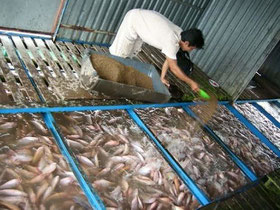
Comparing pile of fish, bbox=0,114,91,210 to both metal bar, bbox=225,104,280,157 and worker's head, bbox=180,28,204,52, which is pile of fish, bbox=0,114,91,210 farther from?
metal bar, bbox=225,104,280,157

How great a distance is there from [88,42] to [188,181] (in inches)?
151

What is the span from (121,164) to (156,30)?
2234 millimetres

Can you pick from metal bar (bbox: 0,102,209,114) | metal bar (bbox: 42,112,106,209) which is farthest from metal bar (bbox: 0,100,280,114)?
metal bar (bbox: 42,112,106,209)

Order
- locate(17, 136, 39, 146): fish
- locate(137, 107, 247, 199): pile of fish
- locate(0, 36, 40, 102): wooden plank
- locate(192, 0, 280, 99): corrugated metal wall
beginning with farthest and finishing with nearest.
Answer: locate(192, 0, 280, 99): corrugated metal wall < locate(137, 107, 247, 199): pile of fish < locate(0, 36, 40, 102): wooden plank < locate(17, 136, 39, 146): fish

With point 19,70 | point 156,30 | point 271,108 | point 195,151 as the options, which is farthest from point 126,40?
point 271,108

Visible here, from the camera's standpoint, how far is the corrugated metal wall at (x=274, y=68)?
37.1ft

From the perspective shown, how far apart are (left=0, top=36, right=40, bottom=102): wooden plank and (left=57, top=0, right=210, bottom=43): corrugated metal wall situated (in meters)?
1.15

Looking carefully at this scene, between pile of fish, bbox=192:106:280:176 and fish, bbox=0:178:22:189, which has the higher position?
pile of fish, bbox=192:106:280:176

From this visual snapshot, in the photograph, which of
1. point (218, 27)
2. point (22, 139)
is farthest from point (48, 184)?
point (218, 27)

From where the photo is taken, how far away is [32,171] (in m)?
2.65

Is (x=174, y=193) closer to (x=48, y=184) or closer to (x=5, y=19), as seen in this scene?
(x=48, y=184)

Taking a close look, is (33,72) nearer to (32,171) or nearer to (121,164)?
(32,171)

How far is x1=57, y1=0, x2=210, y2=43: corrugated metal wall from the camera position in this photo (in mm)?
5195

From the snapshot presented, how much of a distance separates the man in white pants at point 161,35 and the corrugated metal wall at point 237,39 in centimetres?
285
